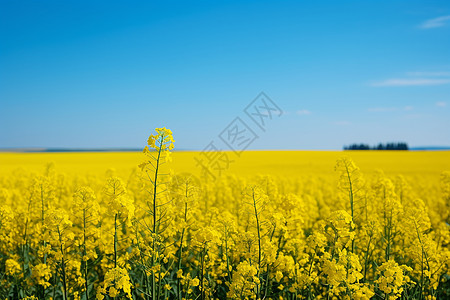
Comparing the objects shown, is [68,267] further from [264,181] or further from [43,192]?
[264,181]

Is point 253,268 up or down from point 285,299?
up

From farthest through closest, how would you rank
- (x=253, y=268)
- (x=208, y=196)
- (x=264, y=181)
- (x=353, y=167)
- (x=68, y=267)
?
(x=208, y=196), (x=264, y=181), (x=353, y=167), (x=68, y=267), (x=253, y=268)

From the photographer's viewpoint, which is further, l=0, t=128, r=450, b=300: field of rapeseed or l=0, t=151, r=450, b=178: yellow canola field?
l=0, t=151, r=450, b=178: yellow canola field

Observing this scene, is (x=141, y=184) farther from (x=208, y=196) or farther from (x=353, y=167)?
(x=208, y=196)

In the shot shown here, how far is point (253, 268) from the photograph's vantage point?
356 cm

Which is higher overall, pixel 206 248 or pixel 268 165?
pixel 268 165

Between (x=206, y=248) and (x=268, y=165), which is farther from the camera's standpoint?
(x=268, y=165)

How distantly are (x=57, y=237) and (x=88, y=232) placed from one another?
0.52 metres

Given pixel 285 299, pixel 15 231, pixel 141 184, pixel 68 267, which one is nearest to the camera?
pixel 141 184

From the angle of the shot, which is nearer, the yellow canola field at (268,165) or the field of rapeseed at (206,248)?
the field of rapeseed at (206,248)

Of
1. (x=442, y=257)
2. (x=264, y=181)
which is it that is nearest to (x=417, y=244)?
(x=442, y=257)

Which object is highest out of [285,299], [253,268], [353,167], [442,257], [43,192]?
[353,167]

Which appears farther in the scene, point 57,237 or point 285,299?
point 285,299

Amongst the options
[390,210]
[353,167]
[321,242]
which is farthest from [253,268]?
[390,210]
